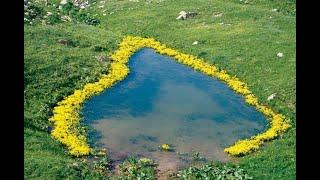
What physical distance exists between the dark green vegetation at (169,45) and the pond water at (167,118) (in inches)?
85.1

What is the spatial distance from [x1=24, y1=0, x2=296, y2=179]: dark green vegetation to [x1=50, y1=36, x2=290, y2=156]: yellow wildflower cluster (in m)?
0.67

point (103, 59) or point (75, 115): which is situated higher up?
point (75, 115)

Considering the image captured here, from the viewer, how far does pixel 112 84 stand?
33.8 meters

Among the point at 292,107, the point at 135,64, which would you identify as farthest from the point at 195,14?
the point at 292,107

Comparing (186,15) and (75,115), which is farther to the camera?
(186,15)

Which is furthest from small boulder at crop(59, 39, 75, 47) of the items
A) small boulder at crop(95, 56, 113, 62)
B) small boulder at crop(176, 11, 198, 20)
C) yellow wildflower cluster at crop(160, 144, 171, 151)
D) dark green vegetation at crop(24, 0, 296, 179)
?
yellow wildflower cluster at crop(160, 144, 171, 151)

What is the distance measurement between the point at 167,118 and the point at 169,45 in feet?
56.5

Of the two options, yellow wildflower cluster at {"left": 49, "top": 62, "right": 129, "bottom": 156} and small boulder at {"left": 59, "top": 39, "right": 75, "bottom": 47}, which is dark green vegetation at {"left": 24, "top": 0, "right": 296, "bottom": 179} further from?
yellow wildflower cluster at {"left": 49, "top": 62, "right": 129, "bottom": 156}

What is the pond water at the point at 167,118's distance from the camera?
24047 millimetres

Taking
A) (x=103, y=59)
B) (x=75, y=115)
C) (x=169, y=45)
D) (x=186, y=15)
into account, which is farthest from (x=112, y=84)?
(x=186, y=15)

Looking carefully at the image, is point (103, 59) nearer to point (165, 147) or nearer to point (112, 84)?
point (112, 84)

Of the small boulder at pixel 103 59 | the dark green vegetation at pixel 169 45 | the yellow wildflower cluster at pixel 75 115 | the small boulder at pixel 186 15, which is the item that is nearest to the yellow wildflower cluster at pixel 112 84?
the yellow wildflower cluster at pixel 75 115

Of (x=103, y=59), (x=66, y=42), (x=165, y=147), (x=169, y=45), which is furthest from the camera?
(x=169, y=45)

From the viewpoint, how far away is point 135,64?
1542 inches
